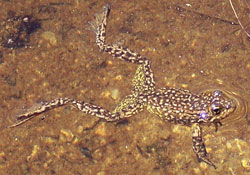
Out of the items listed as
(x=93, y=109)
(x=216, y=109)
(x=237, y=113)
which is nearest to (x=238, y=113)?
(x=237, y=113)

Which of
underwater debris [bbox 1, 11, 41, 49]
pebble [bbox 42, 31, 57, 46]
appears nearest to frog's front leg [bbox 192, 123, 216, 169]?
pebble [bbox 42, 31, 57, 46]

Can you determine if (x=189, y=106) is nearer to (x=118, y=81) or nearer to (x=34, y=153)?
(x=118, y=81)

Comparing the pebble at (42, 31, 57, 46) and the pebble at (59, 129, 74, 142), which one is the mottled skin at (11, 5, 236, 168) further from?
the pebble at (42, 31, 57, 46)

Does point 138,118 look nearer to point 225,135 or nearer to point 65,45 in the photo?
point 225,135

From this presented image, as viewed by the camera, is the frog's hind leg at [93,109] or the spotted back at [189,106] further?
the frog's hind leg at [93,109]

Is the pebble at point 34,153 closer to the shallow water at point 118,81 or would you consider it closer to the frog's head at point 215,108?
the shallow water at point 118,81

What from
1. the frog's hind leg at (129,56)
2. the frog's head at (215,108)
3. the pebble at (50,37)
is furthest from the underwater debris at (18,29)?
the frog's head at (215,108)
